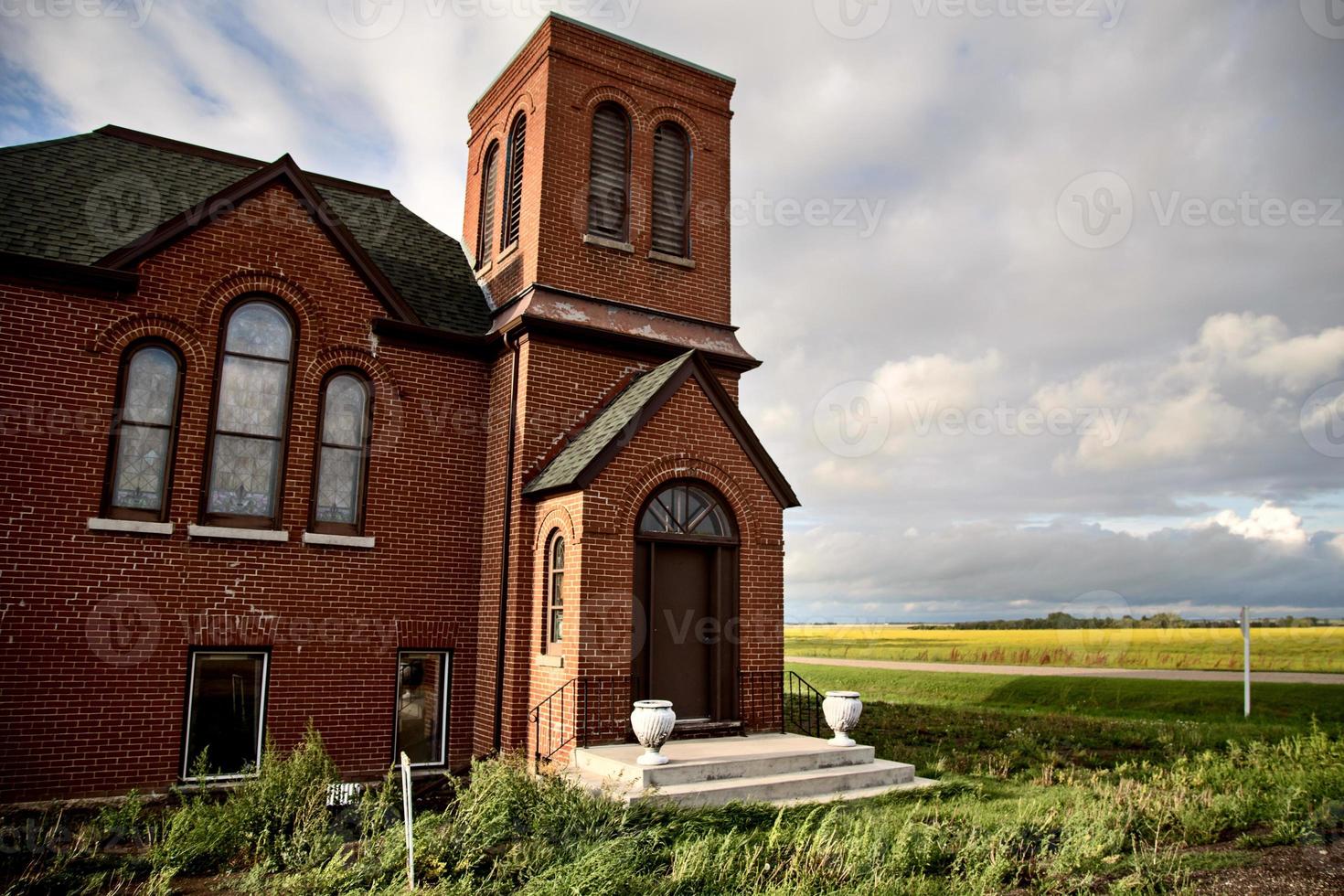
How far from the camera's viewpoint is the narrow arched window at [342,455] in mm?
11945

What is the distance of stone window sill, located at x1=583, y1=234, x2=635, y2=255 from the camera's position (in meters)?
13.7

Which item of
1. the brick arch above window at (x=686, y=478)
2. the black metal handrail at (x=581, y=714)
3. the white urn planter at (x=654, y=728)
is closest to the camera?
the white urn planter at (x=654, y=728)

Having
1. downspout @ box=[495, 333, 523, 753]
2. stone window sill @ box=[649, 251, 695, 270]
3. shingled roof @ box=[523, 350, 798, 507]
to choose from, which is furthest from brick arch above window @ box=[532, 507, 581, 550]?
stone window sill @ box=[649, 251, 695, 270]

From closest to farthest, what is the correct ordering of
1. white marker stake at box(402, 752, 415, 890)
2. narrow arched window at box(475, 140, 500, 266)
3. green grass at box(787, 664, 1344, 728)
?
white marker stake at box(402, 752, 415, 890) < narrow arched window at box(475, 140, 500, 266) < green grass at box(787, 664, 1344, 728)

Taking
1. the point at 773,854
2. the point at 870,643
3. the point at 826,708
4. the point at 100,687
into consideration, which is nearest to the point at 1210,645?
the point at 870,643

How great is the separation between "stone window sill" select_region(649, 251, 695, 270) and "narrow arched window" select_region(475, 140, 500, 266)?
9.65 feet

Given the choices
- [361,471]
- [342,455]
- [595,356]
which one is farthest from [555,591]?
[595,356]

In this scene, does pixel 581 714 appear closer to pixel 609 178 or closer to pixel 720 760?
pixel 720 760

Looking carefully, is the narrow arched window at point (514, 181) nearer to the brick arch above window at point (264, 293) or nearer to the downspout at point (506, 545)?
the downspout at point (506, 545)

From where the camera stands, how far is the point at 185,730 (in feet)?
34.7

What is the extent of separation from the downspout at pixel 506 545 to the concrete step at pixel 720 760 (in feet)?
5.64

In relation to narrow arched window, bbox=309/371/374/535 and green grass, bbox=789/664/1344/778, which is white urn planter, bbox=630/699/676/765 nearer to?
green grass, bbox=789/664/1344/778

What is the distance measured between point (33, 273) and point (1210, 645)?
43339 mm

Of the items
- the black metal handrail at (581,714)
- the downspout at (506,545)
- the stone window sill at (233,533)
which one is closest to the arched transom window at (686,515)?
the downspout at (506,545)
